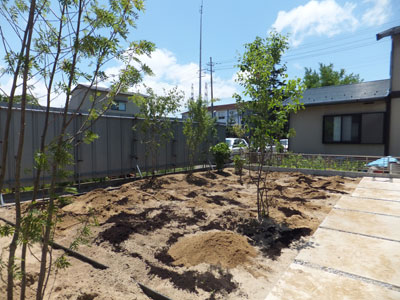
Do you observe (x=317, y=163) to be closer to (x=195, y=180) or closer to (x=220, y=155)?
(x=220, y=155)

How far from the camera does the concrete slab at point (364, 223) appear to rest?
11.6 ft

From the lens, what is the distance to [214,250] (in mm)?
2959

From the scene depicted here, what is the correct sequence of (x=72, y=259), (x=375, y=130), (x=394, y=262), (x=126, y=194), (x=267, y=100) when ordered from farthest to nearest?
(x=375, y=130)
(x=126, y=194)
(x=267, y=100)
(x=72, y=259)
(x=394, y=262)

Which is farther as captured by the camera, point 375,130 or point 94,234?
point 375,130

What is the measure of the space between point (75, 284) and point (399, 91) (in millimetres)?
11598

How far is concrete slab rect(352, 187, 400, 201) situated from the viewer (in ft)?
17.7

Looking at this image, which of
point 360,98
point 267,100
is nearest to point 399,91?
point 360,98

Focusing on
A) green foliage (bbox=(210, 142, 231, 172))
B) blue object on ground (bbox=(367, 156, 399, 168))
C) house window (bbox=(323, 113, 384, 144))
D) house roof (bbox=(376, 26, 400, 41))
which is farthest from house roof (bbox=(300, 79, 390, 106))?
green foliage (bbox=(210, 142, 231, 172))

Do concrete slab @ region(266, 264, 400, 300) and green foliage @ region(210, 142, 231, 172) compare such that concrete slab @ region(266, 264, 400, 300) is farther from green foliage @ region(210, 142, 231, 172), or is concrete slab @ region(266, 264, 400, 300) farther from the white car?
green foliage @ region(210, 142, 231, 172)

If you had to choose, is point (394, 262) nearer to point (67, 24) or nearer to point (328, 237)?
point (328, 237)

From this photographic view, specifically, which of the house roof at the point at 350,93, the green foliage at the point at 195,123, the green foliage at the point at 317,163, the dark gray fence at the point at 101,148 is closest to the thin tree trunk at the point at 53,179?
the dark gray fence at the point at 101,148

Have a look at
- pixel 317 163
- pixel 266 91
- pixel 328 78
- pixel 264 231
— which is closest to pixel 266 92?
pixel 266 91

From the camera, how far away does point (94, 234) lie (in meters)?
3.58

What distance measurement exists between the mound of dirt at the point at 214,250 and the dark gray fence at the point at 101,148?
12.0 feet
